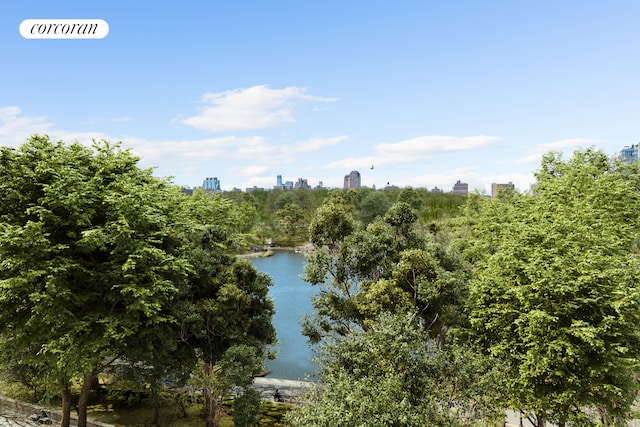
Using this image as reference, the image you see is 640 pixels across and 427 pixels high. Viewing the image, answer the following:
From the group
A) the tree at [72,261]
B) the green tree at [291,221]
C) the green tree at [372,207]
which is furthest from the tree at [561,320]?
the green tree at [291,221]

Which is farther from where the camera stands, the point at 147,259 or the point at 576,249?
the point at 147,259

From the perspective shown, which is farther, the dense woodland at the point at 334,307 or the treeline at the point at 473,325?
the dense woodland at the point at 334,307

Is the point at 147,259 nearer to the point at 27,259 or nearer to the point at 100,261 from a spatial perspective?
the point at 100,261

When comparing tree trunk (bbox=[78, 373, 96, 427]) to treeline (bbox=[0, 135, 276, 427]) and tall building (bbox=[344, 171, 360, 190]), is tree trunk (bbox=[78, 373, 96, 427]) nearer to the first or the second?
treeline (bbox=[0, 135, 276, 427])

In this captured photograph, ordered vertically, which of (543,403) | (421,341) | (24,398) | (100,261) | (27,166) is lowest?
(24,398)

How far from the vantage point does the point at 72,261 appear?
1206 centimetres

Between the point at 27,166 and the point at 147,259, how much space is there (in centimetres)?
472

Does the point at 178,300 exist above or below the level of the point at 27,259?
below

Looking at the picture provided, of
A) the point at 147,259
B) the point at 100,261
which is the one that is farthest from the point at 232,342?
the point at 100,261

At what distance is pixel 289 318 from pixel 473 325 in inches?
835

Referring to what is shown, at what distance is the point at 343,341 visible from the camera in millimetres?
10086

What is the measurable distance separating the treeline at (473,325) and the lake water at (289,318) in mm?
2055

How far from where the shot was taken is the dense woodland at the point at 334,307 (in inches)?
384

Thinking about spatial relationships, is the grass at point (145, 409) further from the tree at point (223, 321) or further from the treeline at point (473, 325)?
the treeline at point (473, 325)
